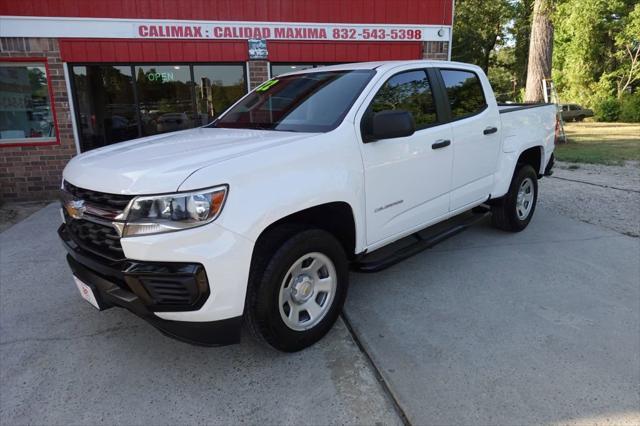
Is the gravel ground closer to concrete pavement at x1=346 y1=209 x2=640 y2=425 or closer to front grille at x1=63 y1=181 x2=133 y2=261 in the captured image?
concrete pavement at x1=346 y1=209 x2=640 y2=425

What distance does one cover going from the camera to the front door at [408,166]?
10.8 feet

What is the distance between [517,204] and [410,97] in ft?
7.40

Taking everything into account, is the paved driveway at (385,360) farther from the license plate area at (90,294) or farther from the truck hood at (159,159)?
the truck hood at (159,159)

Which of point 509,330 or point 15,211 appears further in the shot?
point 15,211

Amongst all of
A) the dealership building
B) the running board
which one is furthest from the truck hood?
the dealership building

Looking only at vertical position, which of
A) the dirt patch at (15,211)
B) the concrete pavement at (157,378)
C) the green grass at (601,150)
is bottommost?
the concrete pavement at (157,378)

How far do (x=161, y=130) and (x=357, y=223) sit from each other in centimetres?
702

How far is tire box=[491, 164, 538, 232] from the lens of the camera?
5051 millimetres

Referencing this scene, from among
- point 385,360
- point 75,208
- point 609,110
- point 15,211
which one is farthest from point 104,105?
point 609,110

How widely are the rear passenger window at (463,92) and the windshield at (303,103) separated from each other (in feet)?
3.47

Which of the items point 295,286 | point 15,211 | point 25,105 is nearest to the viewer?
point 295,286

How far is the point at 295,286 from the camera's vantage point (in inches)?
116

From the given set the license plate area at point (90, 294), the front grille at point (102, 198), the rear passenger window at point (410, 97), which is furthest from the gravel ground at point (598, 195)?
the license plate area at point (90, 294)

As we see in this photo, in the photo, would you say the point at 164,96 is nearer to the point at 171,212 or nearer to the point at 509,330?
the point at 171,212
